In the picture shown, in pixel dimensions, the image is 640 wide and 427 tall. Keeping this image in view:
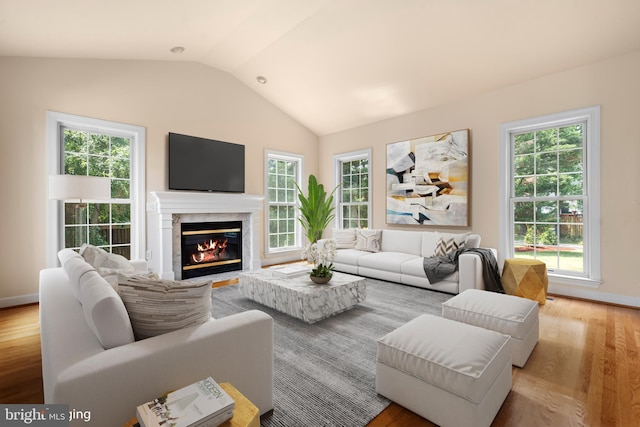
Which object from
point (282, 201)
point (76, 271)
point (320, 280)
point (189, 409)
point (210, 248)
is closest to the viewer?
point (189, 409)

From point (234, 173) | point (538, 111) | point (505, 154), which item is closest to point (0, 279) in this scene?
point (234, 173)

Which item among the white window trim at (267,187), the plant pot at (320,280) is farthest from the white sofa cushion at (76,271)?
the white window trim at (267,187)

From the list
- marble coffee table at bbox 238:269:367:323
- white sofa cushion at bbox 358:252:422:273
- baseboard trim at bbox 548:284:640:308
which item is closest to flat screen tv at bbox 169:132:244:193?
marble coffee table at bbox 238:269:367:323

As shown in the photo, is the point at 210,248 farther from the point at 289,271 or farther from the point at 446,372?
the point at 446,372

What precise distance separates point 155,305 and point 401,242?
4.19m

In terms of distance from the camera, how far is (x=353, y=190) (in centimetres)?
627

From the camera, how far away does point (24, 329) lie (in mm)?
2848

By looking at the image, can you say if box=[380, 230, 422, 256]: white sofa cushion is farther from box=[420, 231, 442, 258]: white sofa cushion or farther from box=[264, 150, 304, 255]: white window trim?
box=[264, 150, 304, 255]: white window trim

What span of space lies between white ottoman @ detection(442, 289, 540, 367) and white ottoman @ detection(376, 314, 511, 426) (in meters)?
0.43

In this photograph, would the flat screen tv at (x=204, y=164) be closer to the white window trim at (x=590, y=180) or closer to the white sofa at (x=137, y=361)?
the white sofa at (x=137, y=361)

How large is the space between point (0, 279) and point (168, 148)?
8.03 ft

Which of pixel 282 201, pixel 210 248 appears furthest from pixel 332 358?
pixel 282 201

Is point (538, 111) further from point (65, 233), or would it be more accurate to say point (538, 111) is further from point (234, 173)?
point (65, 233)

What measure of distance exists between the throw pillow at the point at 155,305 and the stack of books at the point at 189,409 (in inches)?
15.3
